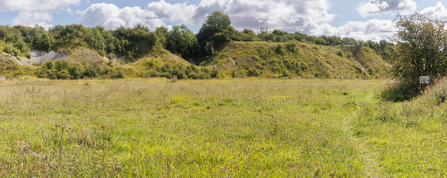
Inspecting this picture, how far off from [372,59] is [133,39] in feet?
363

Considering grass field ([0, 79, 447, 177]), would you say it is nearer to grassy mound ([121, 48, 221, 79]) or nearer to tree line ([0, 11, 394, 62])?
tree line ([0, 11, 394, 62])

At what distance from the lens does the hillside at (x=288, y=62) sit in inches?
2992

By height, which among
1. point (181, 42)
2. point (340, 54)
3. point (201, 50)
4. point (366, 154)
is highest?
point (181, 42)

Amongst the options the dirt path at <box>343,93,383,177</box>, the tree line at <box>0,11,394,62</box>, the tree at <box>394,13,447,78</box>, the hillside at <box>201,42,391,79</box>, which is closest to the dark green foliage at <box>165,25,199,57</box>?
the tree line at <box>0,11,394,62</box>

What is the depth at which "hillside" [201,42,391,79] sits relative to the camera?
7600 cm

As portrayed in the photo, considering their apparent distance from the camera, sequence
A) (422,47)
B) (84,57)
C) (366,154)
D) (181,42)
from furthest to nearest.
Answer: (181,42) < (84,57) < (422,47) < (366,154)

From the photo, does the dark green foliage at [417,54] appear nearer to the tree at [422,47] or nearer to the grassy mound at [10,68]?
the tree at [422,47]

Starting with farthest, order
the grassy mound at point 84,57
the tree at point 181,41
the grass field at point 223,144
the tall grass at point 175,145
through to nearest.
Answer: the tree at point 181,41
the grassy mound at point 84,57
the grass field at point 223,144
the tall grass at point 175,145

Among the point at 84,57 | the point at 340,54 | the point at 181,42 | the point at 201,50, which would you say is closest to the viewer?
the point at 84,57

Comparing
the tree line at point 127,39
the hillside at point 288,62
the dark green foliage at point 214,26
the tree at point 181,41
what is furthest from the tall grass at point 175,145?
the dark green foliage at point 214,26

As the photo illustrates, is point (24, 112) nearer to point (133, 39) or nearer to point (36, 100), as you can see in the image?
point (36, 100)

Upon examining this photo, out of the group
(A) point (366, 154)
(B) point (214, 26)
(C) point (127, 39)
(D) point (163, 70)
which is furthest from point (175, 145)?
(B) point (214, 26)

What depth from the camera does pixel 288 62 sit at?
8175cm

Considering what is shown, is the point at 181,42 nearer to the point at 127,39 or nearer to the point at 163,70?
the point at 127,39
